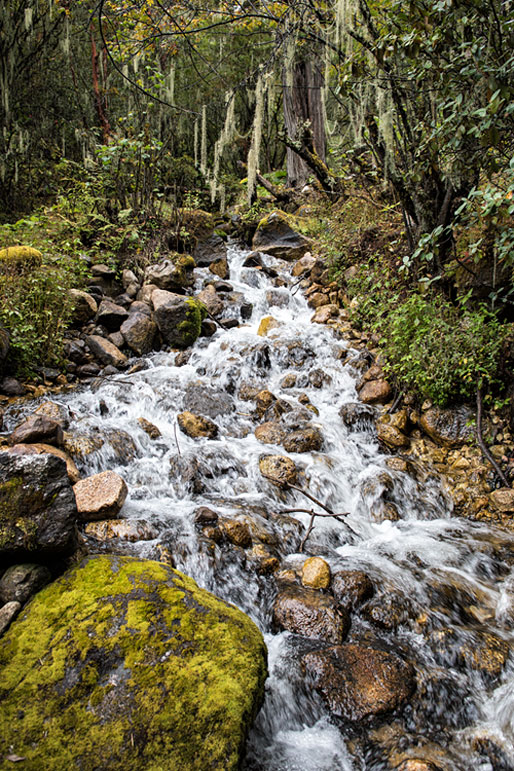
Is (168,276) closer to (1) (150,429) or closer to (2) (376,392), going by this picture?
(1) (150,429)

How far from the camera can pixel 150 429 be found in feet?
16.7

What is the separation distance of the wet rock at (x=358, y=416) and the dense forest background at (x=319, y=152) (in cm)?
72

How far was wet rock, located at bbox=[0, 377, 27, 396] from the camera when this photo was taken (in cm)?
514

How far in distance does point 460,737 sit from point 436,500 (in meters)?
2.42

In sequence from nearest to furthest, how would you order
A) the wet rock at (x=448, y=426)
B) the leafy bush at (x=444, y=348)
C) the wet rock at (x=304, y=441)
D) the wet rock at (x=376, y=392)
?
the leafy bush at (x=444, y=348), the wet rock at (x=448, y=426), the wet rock at (x=304, y=441), the wet rock at (x=376, y=392)

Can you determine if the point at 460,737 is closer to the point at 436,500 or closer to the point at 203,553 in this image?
the point at 203,553

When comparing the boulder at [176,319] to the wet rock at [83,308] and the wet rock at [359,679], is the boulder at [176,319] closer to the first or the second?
the wet rock at [83,308]

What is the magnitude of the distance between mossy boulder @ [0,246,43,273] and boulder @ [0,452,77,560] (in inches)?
171

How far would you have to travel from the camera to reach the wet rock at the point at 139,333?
6984 mm

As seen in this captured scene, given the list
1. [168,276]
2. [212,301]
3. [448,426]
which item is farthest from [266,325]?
[448,426]

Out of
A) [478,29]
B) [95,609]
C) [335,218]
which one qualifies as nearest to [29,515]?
[95,609]

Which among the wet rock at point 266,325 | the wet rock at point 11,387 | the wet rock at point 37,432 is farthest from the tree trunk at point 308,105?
the wet rock at point 37,432

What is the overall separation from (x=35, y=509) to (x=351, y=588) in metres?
2.31

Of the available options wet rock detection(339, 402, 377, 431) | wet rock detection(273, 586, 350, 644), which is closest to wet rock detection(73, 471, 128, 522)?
wet rock detection(273, 586, 350, 644)
